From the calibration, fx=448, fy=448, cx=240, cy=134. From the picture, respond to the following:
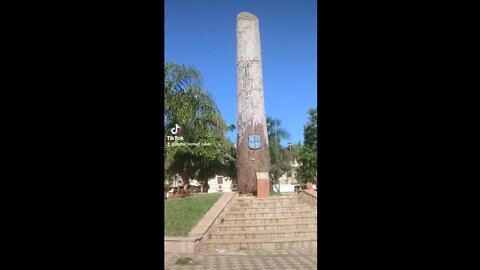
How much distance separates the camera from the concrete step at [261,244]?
25.0ft

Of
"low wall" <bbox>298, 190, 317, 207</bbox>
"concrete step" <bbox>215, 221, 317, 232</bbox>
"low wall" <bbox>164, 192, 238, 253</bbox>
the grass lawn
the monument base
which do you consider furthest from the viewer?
the monument base

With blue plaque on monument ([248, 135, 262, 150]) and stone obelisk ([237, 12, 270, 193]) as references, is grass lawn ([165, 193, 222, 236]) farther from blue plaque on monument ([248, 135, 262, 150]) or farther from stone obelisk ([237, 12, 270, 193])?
blue plaque on monument ([248, 135, 262, 150])

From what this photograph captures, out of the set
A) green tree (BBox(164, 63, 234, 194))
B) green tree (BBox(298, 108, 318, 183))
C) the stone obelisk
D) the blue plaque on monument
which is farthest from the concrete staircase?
green tree (BBox(298, 108, 318, 183))

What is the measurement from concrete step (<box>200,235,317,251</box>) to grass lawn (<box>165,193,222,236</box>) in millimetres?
515

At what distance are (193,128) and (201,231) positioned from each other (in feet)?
32.0

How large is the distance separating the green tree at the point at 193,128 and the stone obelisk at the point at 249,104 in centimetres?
284

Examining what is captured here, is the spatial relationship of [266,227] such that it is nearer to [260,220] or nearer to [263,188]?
[260,220]

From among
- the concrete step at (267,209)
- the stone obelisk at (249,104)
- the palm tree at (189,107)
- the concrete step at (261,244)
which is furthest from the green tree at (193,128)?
the concrete step at (261,244)

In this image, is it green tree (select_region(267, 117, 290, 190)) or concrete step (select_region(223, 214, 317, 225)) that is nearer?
concrete step (select_region(223, 214, 317, 225))

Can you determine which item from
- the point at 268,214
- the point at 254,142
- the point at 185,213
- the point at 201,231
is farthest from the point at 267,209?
the point at 254,142

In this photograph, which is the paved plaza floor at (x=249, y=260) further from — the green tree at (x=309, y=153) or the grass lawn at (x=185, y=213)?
the green tree at (x=309, y=153)

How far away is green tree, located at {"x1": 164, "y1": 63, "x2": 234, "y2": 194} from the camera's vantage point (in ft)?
51.4
